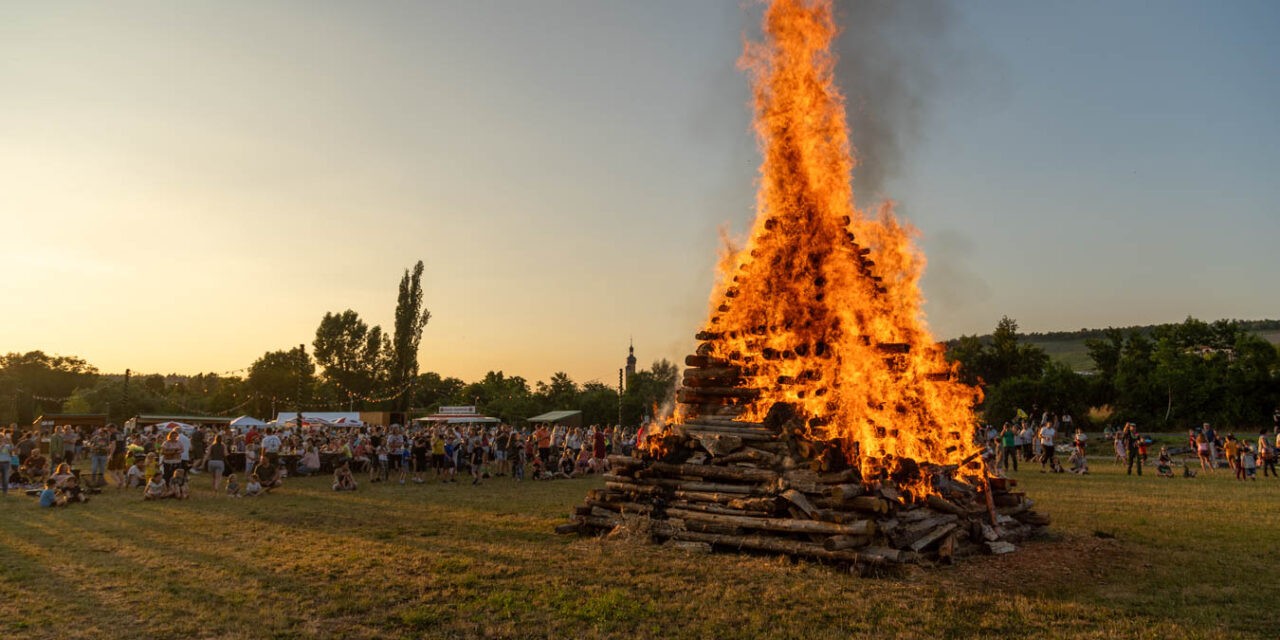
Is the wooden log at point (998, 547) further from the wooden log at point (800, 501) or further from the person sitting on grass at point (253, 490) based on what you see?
the person sitting on grass at point (253, 490)

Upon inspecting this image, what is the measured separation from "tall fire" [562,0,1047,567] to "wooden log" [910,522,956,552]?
4 cm

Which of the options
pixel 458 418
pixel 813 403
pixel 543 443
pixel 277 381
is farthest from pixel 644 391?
pixel 813 403

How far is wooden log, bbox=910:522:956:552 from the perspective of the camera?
11.0 m

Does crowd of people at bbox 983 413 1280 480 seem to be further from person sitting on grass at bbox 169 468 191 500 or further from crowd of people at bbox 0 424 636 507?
person sitting on grass at bbox 169 468 191 500

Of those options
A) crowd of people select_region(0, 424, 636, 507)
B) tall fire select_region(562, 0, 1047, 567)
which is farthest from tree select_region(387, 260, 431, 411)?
tall fire select_region(562, 0, 1047, 567)

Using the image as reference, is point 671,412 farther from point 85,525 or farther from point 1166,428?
point 1166,428

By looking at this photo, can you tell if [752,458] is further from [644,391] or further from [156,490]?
[644,391]

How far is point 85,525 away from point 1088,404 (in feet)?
202

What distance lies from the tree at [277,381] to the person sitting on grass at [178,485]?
248ft

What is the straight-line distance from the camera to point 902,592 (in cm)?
926

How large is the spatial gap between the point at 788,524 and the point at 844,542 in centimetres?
95

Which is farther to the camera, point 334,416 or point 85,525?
point 334,416

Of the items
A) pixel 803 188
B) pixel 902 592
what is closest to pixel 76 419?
pixel 803 188

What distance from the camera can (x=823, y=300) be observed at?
Result: 1439cm
